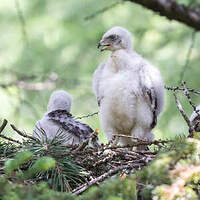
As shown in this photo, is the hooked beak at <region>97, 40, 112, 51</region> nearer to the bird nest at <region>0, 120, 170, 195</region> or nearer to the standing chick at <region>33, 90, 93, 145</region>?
the standing chick at <region>33, 90, 93, 145</region>

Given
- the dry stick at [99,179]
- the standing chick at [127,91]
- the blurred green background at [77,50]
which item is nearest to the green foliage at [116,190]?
the dry stick at [99,179]

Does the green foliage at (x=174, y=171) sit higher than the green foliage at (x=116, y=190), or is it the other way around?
the green foliage at (x=174, y=171)

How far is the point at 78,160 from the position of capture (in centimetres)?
373

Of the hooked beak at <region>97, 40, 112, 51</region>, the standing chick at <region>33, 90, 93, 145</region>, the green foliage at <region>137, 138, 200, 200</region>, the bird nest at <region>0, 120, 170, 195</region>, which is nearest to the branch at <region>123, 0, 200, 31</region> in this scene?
the hooked beak at <region>97, 40, 112, 51</region>

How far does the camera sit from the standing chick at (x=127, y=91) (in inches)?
205

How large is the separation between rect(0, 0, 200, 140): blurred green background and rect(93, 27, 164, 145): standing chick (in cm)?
112

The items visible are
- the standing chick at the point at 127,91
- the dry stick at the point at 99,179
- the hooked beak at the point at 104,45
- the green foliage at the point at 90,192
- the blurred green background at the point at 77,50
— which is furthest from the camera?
the blurred green background at the point at 77,50

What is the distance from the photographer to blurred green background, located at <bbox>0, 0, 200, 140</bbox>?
24.3 feet

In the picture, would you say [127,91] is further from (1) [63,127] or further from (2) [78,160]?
(2) [78,160]

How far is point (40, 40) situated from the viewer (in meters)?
10.1

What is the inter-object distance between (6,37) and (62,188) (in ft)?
24.0

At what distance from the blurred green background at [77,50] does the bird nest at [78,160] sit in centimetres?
241

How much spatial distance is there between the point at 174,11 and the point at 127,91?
96 cm

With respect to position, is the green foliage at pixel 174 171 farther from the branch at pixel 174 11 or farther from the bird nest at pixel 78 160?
the branch at pixel 174 11
